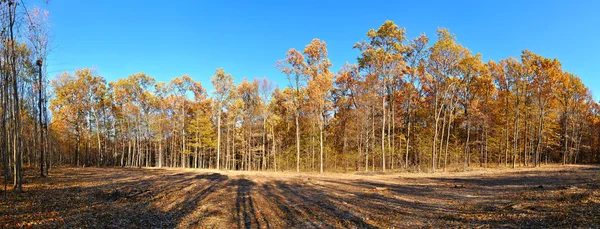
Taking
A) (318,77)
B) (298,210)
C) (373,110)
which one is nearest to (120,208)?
(298,210)

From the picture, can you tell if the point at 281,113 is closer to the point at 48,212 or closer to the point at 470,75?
the point at 470,75

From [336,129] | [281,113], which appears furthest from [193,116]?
[336,129]

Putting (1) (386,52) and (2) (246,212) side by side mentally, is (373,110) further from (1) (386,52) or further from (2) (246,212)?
(2) (246,212)

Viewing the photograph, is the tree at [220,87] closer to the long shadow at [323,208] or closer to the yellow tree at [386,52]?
the yellow tree at [386,52]

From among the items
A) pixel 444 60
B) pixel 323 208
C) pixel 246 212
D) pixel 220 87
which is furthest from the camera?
pixel 220 87

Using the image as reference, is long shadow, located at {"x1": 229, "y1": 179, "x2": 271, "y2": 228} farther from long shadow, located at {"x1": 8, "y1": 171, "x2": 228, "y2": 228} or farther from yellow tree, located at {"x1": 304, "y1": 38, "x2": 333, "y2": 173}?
yellow tree, located at {"x1": 304, "y1": 38, "x2": 333, "y2": 173}

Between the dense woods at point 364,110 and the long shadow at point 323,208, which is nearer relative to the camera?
the long shadow at point 323,208

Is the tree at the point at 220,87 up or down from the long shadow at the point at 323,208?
up

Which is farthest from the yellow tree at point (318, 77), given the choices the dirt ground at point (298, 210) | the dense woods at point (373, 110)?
the dirt ground at point (298, 210)

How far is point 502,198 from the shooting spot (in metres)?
12.0

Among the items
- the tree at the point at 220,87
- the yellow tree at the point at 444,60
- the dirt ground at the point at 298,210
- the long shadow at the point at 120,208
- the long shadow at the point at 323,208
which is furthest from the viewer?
the tree at the point at 220,87

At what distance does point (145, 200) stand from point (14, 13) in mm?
10692

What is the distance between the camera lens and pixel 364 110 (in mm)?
33719

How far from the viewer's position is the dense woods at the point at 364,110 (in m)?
28.5
